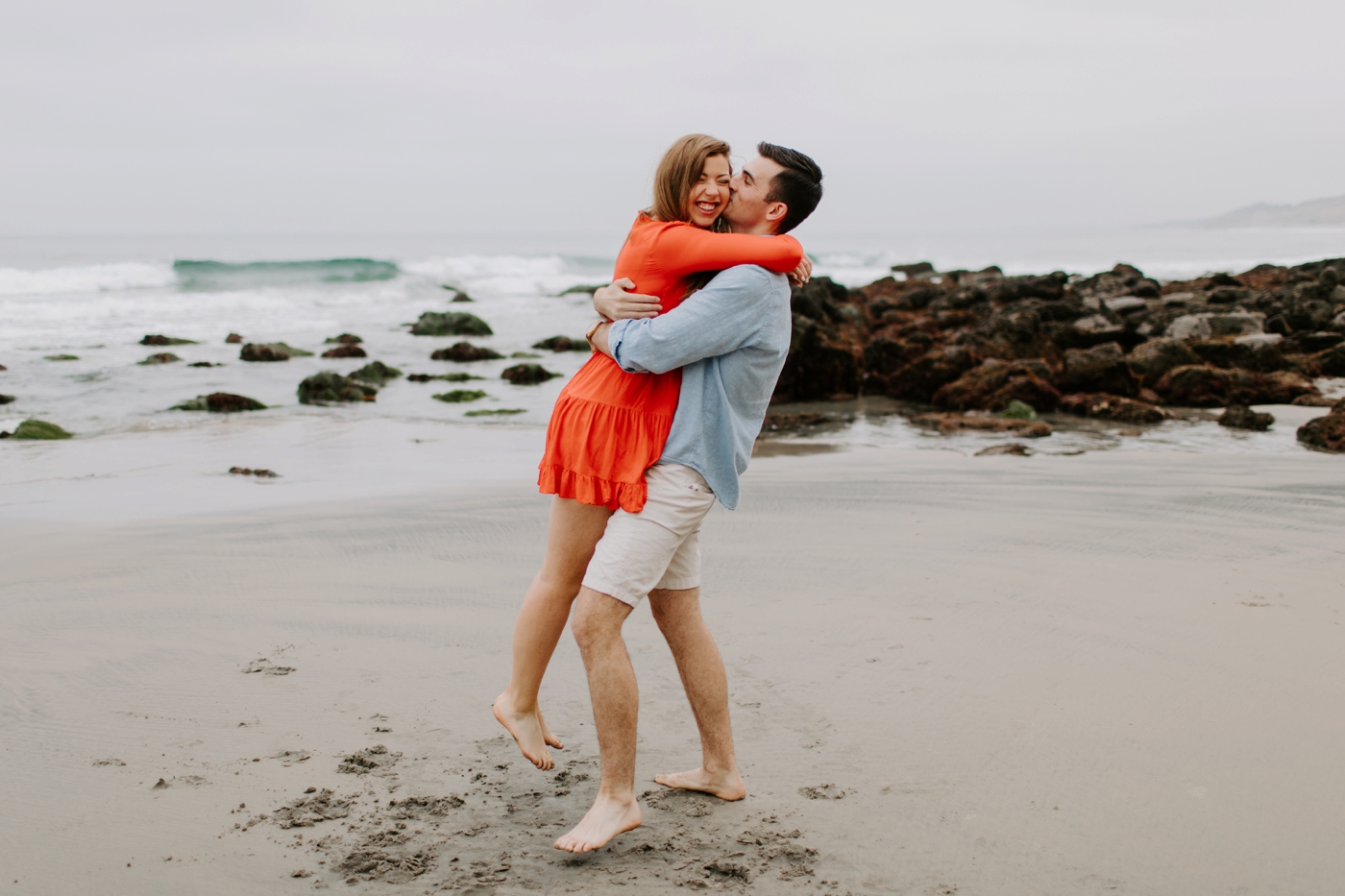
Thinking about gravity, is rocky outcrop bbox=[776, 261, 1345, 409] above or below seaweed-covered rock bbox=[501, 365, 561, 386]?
above

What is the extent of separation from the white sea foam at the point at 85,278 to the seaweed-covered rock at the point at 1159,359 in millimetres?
31386

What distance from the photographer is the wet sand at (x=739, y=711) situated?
2592 millimetres

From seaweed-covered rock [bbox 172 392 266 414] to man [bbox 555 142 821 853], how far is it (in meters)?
10.1

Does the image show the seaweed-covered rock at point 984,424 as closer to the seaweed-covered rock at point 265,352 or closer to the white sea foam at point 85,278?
the seaweed-covered rock at point 265,352

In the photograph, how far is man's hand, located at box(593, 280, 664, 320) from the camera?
2674mm

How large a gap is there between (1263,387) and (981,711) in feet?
35.5

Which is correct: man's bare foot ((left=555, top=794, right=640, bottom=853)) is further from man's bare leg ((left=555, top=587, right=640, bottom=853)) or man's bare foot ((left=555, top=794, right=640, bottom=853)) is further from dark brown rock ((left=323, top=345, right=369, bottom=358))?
dark brown rock ((left=323, top=345, right=369, bottom=358))

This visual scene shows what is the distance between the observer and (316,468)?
7.70 m

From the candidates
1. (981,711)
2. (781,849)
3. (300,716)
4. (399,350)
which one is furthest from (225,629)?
(399,350)

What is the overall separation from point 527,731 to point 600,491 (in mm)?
746

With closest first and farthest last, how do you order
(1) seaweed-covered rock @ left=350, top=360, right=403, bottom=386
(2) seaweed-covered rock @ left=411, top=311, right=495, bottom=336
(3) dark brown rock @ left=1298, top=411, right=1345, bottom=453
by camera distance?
(3) dark brown rock @ left=1298, top=411, right=1345, bottom=453, (1) seaweed-covered rock @ left=350, top=360, right=403, bottom=386, (2) seaweed-covered rock @ left=411, top=311, right=495, bottom=336

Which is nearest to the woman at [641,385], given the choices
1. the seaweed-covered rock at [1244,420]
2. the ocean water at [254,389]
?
the ocean water at [254,389]

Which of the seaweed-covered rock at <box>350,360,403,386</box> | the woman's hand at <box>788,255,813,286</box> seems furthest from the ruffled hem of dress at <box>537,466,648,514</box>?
the seaweed-covered rock at <box>350,360,403,386</box>

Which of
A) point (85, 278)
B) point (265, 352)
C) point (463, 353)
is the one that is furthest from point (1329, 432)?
point (85, 278)
